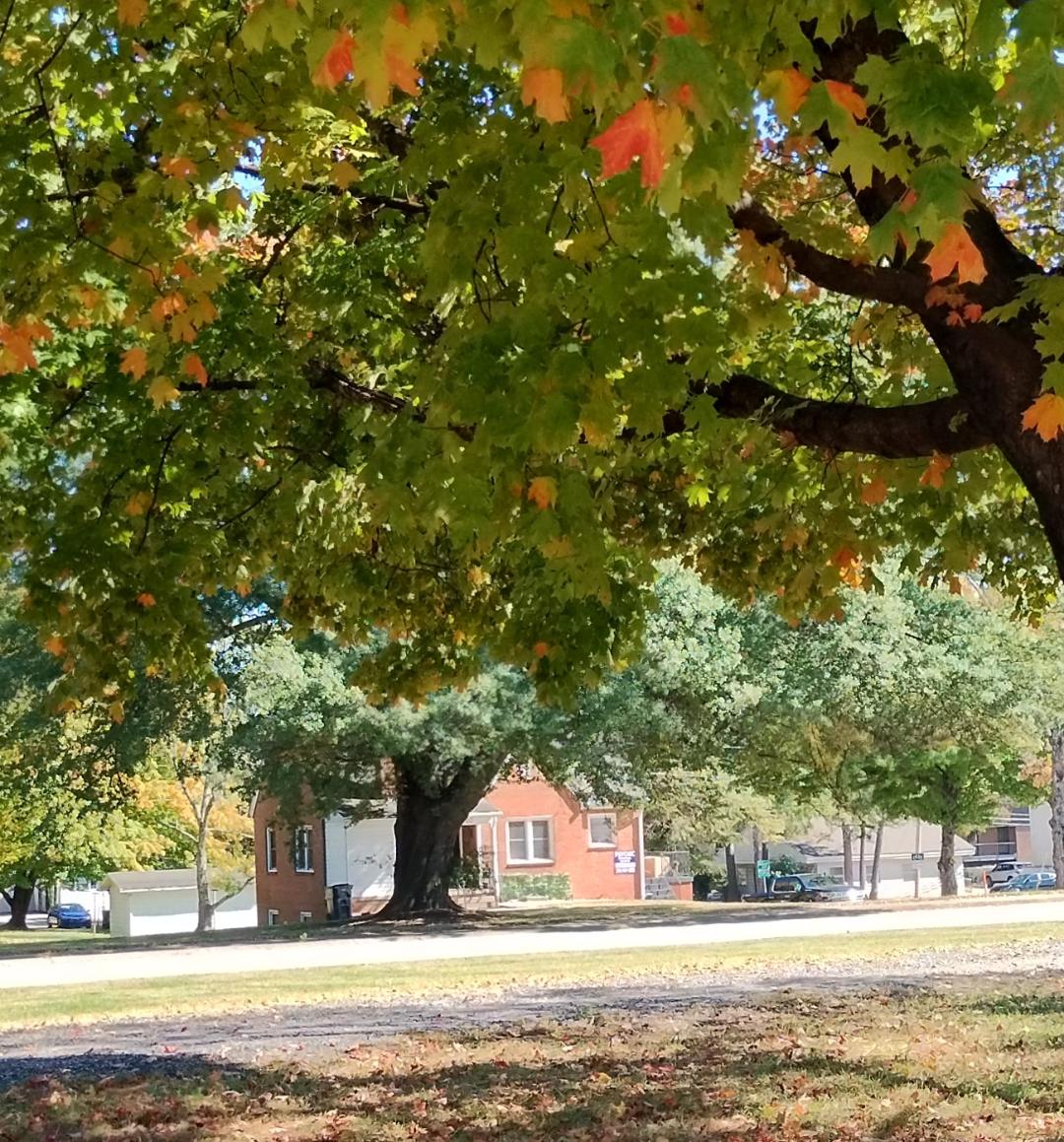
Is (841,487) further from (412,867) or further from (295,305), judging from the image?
(412,867)

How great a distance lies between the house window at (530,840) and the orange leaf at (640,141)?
47.3m

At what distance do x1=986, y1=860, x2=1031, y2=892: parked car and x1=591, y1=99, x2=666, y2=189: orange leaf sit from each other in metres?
61.9

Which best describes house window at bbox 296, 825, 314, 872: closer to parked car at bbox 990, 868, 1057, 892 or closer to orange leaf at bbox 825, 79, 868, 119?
parked car at bbox 990, 868, 1057, 892

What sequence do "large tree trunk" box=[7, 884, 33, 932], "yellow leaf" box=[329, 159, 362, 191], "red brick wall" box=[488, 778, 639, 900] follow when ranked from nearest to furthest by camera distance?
"yellow leaf" box=[329, 159, 362, 191], "red brick wall" box=[488, 778, 639, 900], "large tree trunk" box=[7, 884, 33, 932]

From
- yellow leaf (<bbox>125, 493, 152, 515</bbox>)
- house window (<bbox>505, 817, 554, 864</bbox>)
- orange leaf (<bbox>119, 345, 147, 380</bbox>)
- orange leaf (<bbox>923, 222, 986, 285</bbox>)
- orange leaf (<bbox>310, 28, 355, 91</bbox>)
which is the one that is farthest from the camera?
house window (<bbox>505, 817, 554, 864</bbox>)

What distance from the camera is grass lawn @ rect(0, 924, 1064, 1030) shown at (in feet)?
53.8

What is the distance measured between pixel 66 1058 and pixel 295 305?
20.9 feet

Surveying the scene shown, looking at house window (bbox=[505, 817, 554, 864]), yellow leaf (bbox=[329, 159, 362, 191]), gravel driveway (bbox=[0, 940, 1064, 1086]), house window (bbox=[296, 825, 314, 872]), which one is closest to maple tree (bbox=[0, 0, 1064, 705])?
yellow leaf (bbox=[329, 159, 362, 191])

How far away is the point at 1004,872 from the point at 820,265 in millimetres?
64840

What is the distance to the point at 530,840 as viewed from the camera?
49.9 meters

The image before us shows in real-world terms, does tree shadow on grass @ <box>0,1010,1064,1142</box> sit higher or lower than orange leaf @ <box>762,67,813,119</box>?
lower

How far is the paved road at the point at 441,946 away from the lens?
22.9 metres

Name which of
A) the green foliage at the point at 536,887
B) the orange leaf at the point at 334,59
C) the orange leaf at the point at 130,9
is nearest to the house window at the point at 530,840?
the green foliage at the point at 536,887

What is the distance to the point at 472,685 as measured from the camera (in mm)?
28781
